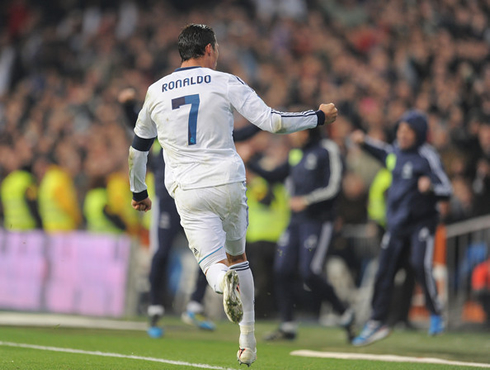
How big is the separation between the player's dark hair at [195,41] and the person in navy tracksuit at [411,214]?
3.87 meters

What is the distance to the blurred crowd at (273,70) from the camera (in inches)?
555

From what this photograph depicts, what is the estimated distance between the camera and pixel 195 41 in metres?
6.15

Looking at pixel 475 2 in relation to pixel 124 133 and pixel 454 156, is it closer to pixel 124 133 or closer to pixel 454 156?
pixel 454 156

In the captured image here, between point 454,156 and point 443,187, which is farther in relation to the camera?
point 454,156

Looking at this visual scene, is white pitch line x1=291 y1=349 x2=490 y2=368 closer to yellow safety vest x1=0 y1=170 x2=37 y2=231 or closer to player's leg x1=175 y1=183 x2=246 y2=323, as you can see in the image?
player's leg x1=175 y1=183 x2=246 y2=323

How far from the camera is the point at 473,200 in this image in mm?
12055

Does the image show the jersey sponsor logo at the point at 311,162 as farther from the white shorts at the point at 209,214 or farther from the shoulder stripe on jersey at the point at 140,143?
the white shorts at the point at 209,214

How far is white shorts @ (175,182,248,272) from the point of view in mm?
5910

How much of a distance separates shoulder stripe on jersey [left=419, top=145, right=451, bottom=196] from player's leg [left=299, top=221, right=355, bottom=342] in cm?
126

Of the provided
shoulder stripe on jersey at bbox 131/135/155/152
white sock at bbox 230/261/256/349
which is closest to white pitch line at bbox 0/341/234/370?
white sock at bbox 230/261/256/349

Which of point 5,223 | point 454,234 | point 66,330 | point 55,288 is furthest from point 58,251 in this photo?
point 454,234

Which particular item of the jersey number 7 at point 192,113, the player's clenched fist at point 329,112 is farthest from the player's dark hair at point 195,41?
the player's clenched fist at point 329,112

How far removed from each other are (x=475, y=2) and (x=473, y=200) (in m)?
5.55

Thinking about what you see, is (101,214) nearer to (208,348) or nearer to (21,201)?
(21,201)
